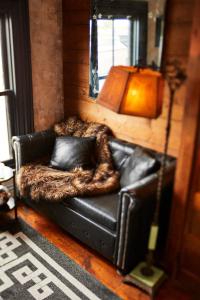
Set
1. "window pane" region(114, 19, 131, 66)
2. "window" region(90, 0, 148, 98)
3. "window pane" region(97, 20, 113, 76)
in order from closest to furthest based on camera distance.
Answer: "window" region(90, 0, 148, 98), "window pane" region(114, 19, 131, 66), "window pane" region(97, 20, 113, 76)

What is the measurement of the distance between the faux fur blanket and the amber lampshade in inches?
28.0

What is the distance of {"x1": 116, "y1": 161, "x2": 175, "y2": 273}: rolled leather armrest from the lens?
2.12 meters

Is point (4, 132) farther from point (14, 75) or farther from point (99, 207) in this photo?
point (99, 207)

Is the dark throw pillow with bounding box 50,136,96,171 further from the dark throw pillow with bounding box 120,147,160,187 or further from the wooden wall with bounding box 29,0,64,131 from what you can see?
the wooden wall with bounding box 29,0,64,131

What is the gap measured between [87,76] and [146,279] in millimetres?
2068

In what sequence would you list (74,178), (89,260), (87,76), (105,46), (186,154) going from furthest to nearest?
(87,76), (105,46), (74,178), (89,260), (186,154)

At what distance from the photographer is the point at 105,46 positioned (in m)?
3.01

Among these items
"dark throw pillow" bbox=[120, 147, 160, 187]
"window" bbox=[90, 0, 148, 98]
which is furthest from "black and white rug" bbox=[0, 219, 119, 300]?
"window" bbox=[90, 0, 148, 98]

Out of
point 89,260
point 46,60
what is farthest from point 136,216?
point 46,60

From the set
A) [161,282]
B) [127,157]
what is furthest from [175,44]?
[161,282]

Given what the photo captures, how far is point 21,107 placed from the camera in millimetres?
3309

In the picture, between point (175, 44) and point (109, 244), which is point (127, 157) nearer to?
point (109, 244)

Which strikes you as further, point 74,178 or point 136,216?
point 74,178

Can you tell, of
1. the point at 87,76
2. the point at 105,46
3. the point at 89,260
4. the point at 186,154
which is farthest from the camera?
the point at 87,76
